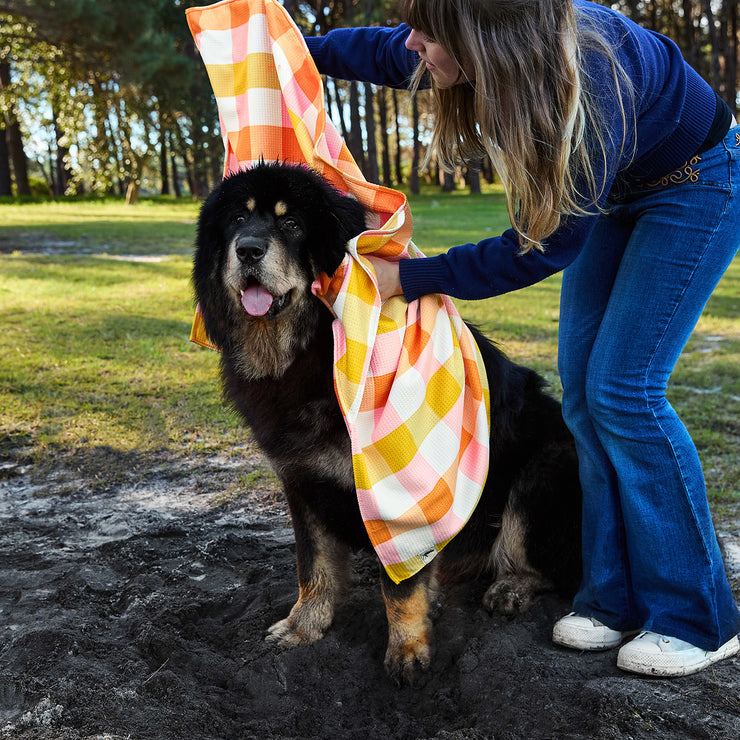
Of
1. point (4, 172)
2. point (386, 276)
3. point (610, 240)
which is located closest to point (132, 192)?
point (4, 172)

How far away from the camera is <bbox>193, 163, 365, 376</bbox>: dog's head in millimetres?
2717

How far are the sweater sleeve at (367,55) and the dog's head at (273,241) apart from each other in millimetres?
600

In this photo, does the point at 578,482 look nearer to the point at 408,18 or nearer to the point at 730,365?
the point at 408,18

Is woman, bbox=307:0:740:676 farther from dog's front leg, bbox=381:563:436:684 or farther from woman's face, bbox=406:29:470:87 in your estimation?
dog's front leg, bbox=381:563:436:684

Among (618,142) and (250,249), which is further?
(250,249)

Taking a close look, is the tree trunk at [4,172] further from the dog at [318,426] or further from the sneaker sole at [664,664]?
the sneaker sole at [664,664]

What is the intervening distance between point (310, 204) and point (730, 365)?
5515mm

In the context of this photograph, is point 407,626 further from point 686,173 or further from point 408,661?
point 686,173

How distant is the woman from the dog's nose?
1.55 feet

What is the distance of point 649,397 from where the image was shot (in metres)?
2.55

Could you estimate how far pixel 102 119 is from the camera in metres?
28.8

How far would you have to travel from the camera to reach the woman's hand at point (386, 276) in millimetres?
2712

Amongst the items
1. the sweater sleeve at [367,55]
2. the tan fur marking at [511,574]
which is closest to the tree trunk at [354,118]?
the sweater sleeve at [367,55]

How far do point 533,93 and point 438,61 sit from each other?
35 centimetres
